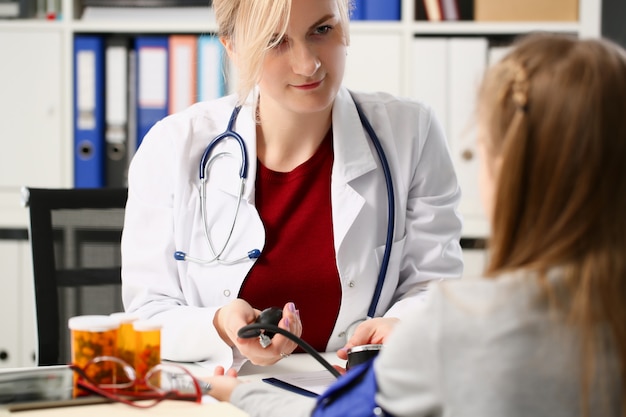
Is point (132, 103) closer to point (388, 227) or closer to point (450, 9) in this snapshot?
point (450, 9)

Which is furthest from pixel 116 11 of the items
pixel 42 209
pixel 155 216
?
pixel 155 216

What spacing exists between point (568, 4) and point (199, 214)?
1424 mm

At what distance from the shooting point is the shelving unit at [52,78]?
98.7 inches

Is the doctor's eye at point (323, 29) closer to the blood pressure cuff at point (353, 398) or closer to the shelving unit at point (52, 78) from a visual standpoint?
the blood pressure cuff at point (353, 398)

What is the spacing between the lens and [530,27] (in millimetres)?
2488

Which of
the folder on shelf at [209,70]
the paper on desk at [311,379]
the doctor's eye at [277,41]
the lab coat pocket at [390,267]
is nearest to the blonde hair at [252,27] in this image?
the doctor's eye at [277,41]

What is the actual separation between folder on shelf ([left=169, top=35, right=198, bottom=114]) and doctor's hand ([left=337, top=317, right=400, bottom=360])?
1287 millimetres

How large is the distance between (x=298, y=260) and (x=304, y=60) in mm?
355

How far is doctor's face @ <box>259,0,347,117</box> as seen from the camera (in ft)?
4.88

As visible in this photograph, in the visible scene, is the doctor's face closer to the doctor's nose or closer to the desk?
the doctor's nose

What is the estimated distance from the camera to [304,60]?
4.89 feet

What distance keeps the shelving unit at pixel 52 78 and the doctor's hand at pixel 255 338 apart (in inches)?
49.2

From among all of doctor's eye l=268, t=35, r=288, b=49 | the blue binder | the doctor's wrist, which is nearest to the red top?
the doctor's wrist

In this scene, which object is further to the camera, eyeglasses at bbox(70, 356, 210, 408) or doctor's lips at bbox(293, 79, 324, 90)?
doctor's lips at bbox(293, 79, 324, 90)
